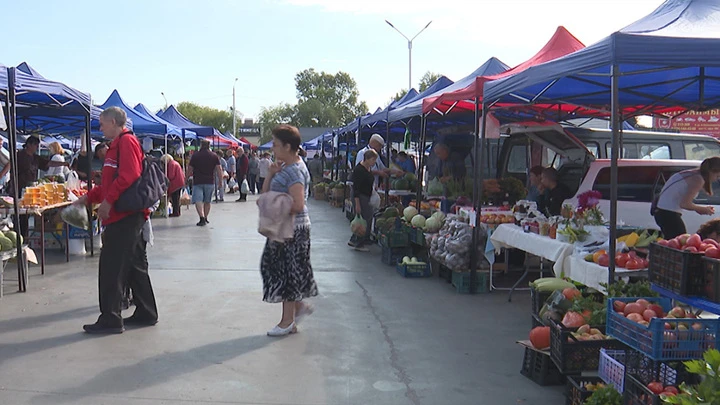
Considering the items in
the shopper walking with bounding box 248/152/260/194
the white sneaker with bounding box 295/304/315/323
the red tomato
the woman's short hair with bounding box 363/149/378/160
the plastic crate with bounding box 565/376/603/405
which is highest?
the woman's short hair with bounding box 363/149/378/160

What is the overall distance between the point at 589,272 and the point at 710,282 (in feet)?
7.01

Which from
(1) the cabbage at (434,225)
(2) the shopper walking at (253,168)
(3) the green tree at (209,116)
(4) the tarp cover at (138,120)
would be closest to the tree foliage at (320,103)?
(3) the green tree at (209,116)

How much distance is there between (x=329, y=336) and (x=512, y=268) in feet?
14.3

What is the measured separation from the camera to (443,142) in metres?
14.1

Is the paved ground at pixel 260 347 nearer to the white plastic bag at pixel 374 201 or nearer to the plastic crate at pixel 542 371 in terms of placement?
the plastic crate at pixel 542 371

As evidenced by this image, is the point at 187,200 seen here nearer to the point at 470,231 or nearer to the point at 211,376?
the point at 470,231

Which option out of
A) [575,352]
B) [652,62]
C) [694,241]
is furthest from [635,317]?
[652,62]

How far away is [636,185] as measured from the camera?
8805 mm

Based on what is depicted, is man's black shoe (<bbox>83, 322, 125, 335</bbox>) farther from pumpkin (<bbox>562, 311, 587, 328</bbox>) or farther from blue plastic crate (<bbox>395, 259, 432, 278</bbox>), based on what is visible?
blue plastic crate (<bbox>395, 259, 432, 278</bbox>)

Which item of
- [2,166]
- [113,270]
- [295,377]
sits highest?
[2,166]

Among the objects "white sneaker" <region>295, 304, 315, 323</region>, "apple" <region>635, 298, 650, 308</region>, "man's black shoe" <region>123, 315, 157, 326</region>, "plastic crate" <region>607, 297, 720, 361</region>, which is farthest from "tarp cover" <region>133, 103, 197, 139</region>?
"plastic crate" <region>607, 297, 720, 361</region>

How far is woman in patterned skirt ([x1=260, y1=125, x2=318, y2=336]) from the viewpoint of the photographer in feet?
19.5

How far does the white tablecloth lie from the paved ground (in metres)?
0.72

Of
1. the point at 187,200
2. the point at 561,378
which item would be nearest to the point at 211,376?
the point at 561,378
